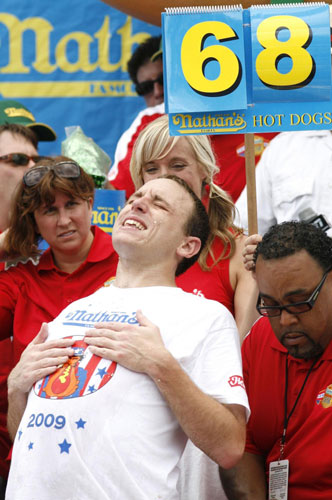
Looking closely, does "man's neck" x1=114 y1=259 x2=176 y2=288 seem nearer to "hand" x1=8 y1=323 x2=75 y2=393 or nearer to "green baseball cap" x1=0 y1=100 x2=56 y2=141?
"hand" x1=8 y1=323 x2=75 y2=393

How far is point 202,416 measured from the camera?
2.19m

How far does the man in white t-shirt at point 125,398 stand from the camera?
2.18 m

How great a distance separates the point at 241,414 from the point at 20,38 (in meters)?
3.79

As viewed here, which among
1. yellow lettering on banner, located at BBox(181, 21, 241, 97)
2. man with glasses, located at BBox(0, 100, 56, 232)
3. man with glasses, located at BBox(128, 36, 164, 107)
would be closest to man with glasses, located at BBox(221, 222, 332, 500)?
yellow lettering on banner, located at BBox(181, 21, 241, 97)

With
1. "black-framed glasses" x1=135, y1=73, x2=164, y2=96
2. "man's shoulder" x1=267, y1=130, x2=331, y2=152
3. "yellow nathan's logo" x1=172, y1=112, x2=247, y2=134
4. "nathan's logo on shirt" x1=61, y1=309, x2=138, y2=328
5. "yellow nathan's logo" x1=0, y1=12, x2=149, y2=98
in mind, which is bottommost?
"nathan's logo on shirt" x1=61, y1=309, x2=138, y2=328

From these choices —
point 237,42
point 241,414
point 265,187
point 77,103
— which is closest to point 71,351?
point 241,414

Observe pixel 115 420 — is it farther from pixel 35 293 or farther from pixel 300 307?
pixel 35 293

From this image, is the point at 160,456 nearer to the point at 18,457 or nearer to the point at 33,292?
the point at 18,457

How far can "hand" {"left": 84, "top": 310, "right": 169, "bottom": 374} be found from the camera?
2244 mm

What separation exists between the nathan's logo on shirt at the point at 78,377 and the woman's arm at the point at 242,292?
0.84 metres

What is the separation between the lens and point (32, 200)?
10.9ft

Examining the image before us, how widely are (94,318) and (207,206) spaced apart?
1.10 m

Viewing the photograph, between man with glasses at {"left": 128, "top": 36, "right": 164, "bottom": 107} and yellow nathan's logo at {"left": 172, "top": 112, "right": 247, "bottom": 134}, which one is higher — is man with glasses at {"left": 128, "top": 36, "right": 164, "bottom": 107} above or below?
above

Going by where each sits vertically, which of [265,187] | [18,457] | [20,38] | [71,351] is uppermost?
[20,38]
